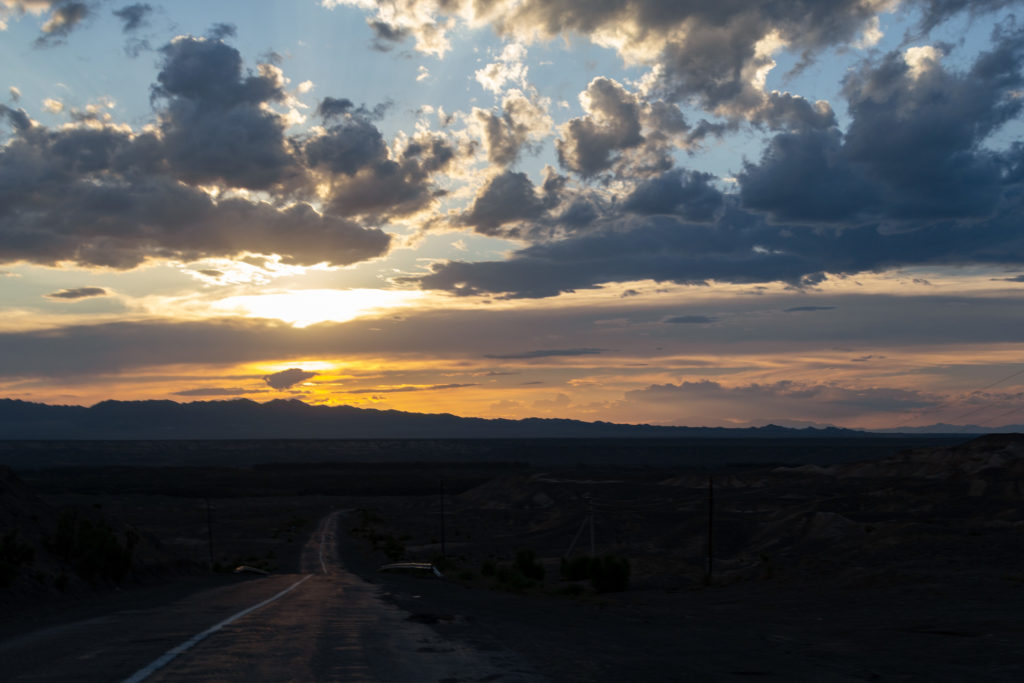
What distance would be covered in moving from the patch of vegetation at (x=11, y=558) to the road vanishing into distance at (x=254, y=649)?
680 centimetres

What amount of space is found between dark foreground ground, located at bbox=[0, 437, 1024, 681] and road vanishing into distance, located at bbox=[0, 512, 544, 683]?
0.73 metres

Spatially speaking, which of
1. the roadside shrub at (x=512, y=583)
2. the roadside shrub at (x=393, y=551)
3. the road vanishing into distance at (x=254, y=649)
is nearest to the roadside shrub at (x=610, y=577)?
the roadside shrub at (x=512, y=583)

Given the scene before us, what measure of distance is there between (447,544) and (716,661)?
217ft

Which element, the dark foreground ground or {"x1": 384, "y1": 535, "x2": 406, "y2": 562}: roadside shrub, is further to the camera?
{"x1": 384, "y1": 535, "x2": 406, "y2": 562}: roadside shrub

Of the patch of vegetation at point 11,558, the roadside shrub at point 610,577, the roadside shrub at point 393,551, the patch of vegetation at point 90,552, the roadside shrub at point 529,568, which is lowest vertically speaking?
the roadside shrub at point 393,551

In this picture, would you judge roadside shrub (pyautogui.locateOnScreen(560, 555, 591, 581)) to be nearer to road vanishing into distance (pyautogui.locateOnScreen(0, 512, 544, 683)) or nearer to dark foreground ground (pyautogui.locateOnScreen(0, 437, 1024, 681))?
dark foreground ground (pyautogui.locateOnScreen(0, 437, 1024, 681))

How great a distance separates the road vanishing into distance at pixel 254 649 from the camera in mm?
9242

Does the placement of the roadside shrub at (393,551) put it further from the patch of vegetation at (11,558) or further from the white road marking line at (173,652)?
the white road marking line at (173,652)

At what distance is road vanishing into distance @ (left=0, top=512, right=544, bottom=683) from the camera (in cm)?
924

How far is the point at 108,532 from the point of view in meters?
31.1

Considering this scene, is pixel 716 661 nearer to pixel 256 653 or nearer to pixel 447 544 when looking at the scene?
pixel 256 653

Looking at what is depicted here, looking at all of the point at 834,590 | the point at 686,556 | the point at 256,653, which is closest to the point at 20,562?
the point at 256,653

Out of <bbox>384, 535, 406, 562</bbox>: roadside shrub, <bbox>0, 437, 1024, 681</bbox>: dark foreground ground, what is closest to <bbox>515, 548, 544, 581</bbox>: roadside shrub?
<bbox>0, 437, 1024, 681</bbox>: dark foreground ground

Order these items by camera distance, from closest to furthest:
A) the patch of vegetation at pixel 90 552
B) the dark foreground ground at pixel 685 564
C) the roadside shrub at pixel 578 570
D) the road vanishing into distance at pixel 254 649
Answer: the road vanishing into distance at pixel 254 649 → the dark foreground ground at pixel 685 564 → the patch of vegetation at pixel 90 552 → the roadside shrub at pixel 578 570
